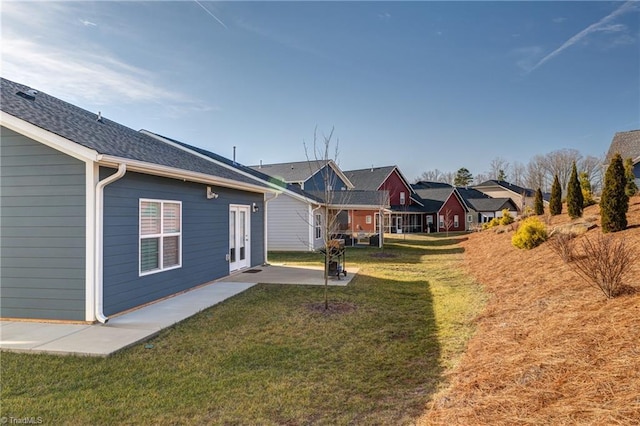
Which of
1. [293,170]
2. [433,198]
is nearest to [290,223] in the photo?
[293,170]

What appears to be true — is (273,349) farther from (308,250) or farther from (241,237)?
(308,250)

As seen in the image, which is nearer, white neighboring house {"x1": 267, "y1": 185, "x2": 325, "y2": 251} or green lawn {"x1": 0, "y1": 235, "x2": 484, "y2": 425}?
green lawn {"x1": 0, "y1": 235, "x2": 484, "y2": 425}

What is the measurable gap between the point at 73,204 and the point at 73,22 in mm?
6057

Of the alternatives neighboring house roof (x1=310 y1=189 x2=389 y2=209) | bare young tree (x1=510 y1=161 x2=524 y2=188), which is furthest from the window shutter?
bare young tree (x1=510 y1=161 x2=524 y2=188)

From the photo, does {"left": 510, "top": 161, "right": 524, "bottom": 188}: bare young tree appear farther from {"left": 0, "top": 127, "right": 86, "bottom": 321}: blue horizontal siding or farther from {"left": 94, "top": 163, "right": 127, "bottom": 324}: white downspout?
{"left": 0, "top": 127, "right": 86, "bottom": 321}: blue horizontal siding

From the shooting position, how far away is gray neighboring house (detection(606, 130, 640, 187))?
20081 millimetres

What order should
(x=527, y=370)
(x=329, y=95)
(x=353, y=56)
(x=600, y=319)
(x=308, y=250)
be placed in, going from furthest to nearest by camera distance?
(x=308, y=250) → (x=329, y=95) → (x=353, y=56) → (x=600, y=319) → (x=527, y=370)

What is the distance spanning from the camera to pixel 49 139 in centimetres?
555

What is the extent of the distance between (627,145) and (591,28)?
47.6 feet

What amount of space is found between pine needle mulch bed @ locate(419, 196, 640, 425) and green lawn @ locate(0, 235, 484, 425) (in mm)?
392

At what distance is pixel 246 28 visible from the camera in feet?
40.1

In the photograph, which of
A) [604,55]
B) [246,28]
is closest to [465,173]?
[604,55]

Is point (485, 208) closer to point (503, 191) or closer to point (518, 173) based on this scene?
point (503, 191)

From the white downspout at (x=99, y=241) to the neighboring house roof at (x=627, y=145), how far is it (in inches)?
983
